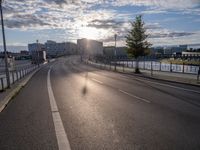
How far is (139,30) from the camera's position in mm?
33219

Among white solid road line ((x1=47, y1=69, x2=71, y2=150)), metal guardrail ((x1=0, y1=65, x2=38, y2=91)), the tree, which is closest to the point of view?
white solid road line ((x1=47, y1=69, x2=71, y2=150))

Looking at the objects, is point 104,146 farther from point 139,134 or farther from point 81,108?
point 81,108

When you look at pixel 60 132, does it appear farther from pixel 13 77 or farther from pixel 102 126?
pixel 13 77

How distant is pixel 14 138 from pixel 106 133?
2.47 m

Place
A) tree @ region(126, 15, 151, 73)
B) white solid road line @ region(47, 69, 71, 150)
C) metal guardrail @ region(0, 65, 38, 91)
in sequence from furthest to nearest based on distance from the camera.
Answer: tree @ region(126, 15, 151, 73), metal guardrail @ region(0, 65, 38, 91), white solid road line @ region(47, 69, 71, 150)

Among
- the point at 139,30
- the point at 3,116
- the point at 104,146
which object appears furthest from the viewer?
the point at 139,30

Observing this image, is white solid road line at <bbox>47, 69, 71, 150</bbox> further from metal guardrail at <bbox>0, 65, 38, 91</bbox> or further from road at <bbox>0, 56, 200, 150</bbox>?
metal guardrail at <bbox>0, 65, 38, 91</bbox>

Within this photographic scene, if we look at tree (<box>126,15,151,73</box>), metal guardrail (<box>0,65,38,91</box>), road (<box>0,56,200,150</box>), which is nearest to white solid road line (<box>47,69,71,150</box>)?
road (<box>0,56,200,150</box>)

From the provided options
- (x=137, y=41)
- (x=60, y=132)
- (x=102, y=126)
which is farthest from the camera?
(x=137, y=41)

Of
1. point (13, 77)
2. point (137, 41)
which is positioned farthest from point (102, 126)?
point (137, 41)

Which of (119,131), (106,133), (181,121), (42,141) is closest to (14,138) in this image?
(42,141)

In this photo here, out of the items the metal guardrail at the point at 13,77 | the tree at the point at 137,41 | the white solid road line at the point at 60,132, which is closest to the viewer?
the white solid road line at the point at 60,132

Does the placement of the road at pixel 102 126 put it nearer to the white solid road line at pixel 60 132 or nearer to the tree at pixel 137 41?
the white solid road line at pixel 60 132

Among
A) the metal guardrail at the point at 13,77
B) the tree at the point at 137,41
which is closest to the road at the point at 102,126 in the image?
the metal guardrail at the point at 13,77
